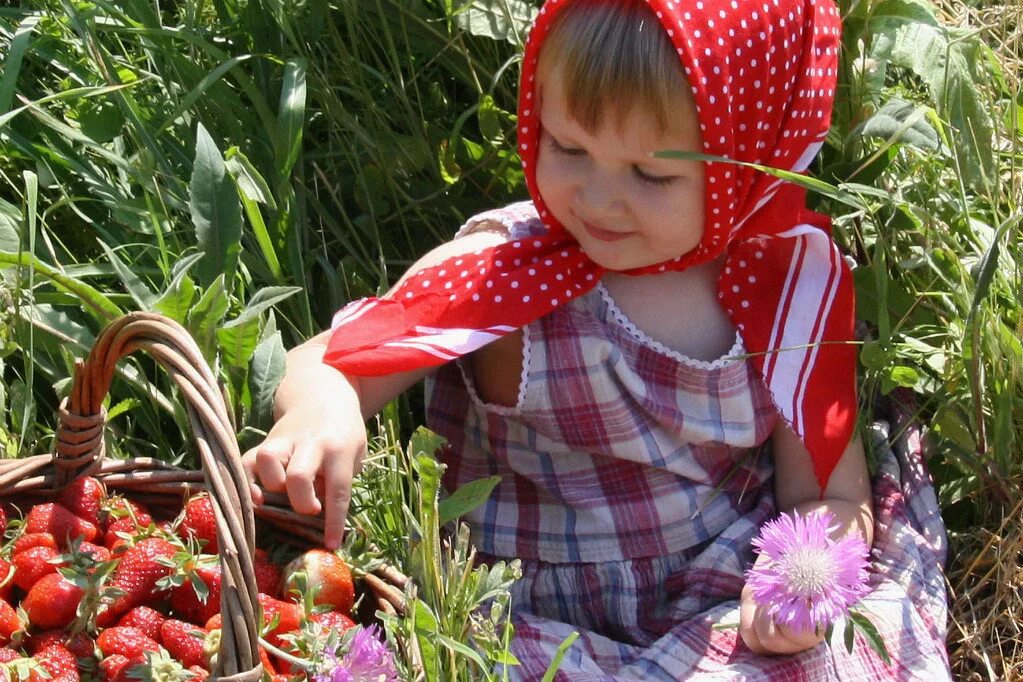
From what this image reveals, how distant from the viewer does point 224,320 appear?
162cm

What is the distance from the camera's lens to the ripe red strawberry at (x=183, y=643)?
121 cm

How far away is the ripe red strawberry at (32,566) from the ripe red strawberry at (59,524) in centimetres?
2

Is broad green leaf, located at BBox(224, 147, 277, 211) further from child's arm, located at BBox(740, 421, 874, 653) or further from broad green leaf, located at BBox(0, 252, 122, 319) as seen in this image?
child's arm, located at BBox(740, 421, 874, 653)

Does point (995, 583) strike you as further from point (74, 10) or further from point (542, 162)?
point (74, 10)

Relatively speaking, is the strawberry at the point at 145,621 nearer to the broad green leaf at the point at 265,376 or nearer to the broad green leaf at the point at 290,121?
the broad green leaf at the point at 265,376

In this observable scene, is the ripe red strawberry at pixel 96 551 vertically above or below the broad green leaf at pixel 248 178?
below

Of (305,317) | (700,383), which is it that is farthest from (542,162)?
(305,317)

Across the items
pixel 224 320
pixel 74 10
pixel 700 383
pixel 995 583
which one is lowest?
pixel 995 583

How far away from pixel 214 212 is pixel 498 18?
20.4 inches

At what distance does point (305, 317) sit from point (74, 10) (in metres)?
0.51

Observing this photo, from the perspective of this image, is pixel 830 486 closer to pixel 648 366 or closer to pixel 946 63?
pixel 648 366

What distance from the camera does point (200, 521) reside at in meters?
1.32

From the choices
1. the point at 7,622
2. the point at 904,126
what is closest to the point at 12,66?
the point at 7,622

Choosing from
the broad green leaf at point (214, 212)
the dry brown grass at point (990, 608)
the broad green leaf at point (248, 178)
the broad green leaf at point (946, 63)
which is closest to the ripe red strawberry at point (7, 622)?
the broad green leaf at point (214, 212)
